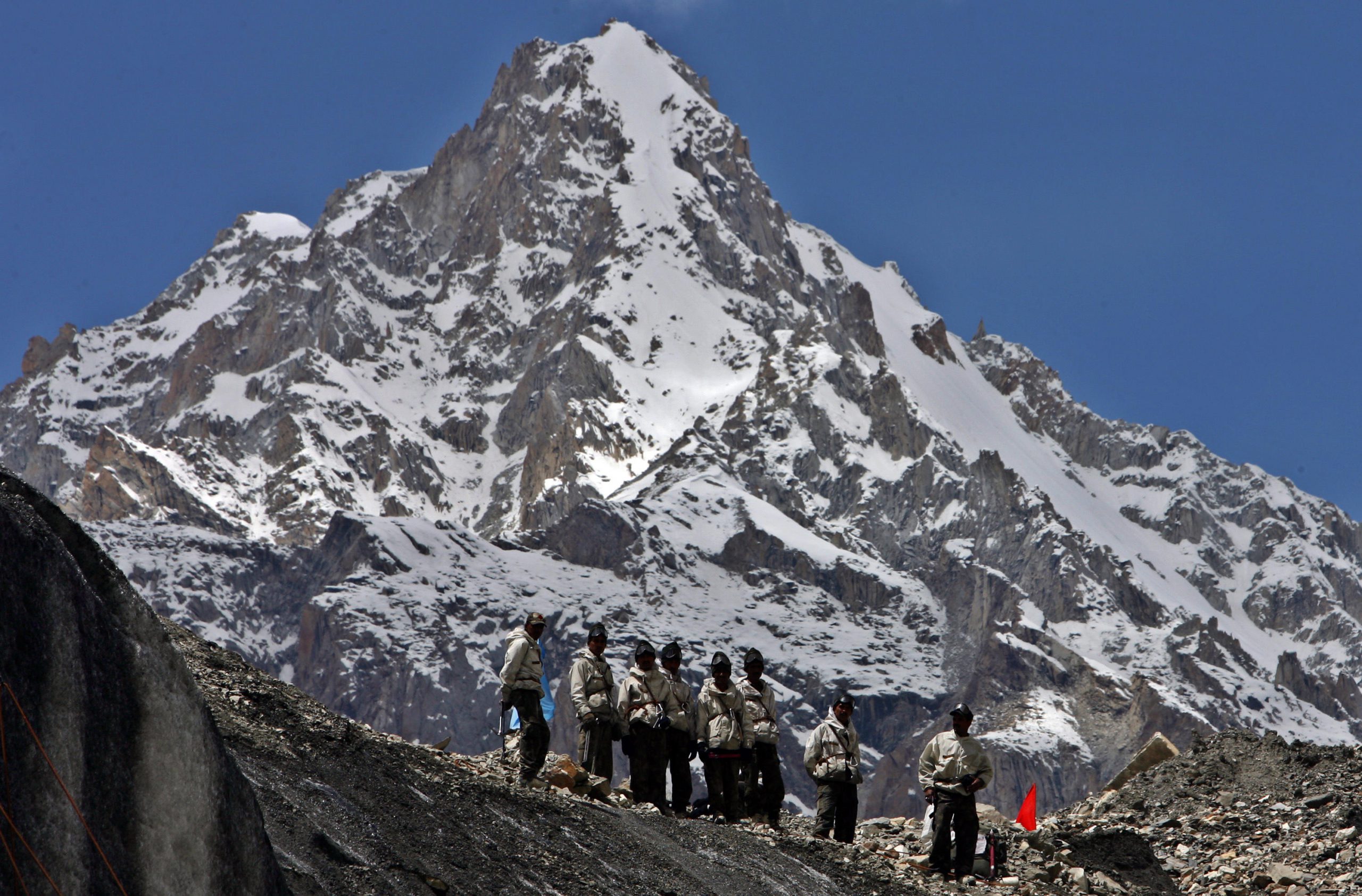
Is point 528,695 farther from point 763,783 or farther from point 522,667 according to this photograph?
point 763,783

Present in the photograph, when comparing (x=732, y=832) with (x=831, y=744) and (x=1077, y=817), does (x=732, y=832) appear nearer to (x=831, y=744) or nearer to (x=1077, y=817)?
(x=831, y=744)

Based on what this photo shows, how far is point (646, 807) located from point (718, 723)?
1.90 meters

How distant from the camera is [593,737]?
781 inches

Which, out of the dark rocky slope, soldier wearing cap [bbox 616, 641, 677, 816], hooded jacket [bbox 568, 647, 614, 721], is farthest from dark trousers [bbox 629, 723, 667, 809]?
the dark rocky slope

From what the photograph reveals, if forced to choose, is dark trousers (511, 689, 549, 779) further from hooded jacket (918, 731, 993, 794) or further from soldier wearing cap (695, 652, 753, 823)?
hooded jacket (918, 731, 993, 794)

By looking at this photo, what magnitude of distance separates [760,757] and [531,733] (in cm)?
379

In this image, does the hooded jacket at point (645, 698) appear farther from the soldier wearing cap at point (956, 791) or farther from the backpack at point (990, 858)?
the backpack at point (990, 858)

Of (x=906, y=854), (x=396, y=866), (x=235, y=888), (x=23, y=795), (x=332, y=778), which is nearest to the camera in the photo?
(x=23, y=795)

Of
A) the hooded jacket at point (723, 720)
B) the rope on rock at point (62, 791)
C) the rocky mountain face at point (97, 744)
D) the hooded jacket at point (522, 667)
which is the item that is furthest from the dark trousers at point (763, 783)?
the rope on rock at point (62, 791)

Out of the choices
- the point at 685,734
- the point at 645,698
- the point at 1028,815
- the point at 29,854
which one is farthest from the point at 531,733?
the point at 29,854

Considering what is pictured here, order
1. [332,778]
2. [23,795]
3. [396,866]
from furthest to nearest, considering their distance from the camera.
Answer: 1. [332,778]
2. [396,866]
3. [23,795]

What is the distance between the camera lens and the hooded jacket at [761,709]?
20.5 meters

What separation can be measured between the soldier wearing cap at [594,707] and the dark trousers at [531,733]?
3.69ft

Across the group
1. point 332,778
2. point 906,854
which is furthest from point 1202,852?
point 332,778
